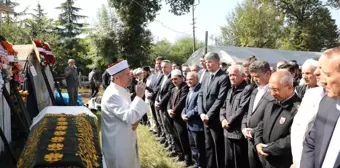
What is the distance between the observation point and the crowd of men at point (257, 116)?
2.35m

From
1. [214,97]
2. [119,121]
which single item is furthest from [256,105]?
[119,121]

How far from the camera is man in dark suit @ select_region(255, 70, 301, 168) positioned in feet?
11.5

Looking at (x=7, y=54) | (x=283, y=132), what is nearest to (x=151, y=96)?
(x=7, y=54)

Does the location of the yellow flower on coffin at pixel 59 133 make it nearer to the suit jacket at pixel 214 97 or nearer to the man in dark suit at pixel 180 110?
the suit jacket at pixel 214 97

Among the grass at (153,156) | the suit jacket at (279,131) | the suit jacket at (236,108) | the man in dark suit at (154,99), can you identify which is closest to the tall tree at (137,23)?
the man in dark suit at (154,99)

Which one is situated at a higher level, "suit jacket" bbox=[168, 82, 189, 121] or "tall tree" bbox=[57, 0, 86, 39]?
"tall tree" bbox=[57, 0, 86, 39]

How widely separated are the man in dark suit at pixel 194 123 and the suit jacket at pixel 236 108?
871 millimetres

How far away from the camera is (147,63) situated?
25.2 metres

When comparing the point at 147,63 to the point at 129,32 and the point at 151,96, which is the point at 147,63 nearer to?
the point at 129,32

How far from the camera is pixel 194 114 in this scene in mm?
5652

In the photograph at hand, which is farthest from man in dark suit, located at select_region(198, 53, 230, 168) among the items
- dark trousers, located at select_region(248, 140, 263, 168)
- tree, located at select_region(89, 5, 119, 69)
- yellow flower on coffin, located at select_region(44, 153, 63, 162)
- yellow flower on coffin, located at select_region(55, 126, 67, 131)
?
tree, located at select_region(89, 5, 119, 69)

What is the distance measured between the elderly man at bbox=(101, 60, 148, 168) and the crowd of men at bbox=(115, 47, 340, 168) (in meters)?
1.33

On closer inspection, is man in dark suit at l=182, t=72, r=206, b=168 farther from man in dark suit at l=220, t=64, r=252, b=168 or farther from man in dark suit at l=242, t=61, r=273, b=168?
man in dark suit at l=242, t=61, r=273, b=168

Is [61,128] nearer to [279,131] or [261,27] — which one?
[279,131]
